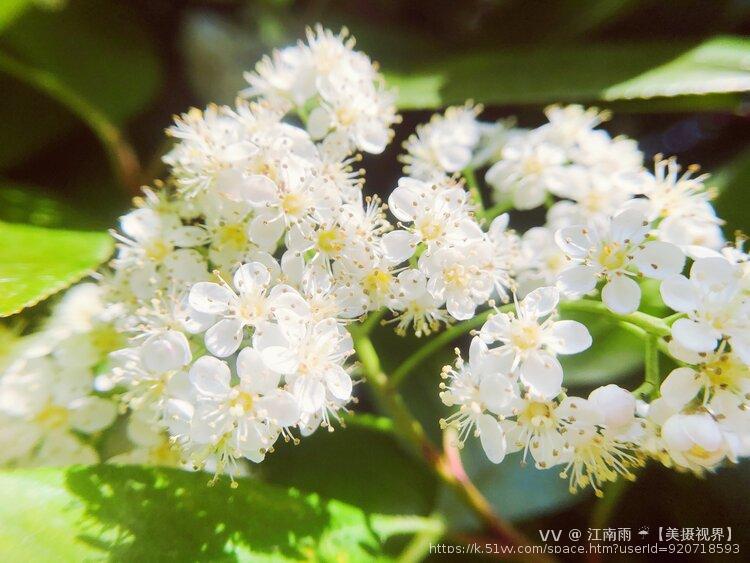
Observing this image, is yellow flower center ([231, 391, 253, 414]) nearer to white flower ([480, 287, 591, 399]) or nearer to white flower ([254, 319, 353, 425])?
white flower ([254, 319, 353, 425])

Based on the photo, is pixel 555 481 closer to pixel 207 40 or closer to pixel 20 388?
pixel 20 388

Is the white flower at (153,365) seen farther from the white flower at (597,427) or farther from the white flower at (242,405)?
the white flower at (597,427)

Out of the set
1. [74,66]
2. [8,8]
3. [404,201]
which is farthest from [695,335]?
[74,66]

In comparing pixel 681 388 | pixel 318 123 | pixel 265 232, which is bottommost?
pixel 681 388

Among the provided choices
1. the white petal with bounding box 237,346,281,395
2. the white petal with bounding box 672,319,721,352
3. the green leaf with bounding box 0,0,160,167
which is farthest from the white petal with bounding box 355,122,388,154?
the green leaf with bounding box 0,0,160,167

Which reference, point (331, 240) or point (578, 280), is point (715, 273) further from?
point (331, 240)
